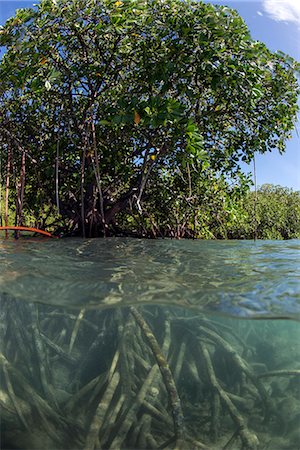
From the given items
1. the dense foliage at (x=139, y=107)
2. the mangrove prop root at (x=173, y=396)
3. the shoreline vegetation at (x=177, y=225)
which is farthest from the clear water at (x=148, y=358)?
the shoreline vegetation at (x=177, y=225)

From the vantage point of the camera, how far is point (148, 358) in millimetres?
3098

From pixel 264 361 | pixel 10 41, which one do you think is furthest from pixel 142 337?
pixel 10 41

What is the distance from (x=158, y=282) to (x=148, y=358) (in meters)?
0.60

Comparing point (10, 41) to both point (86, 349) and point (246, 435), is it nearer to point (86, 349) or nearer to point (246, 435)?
point (86, 349)

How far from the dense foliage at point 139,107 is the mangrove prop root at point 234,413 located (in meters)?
3.50

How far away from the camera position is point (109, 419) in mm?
2584

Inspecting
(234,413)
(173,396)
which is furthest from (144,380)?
(234,413)

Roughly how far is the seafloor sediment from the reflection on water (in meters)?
0.16

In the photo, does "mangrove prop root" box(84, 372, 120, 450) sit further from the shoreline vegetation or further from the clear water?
the shoreline vegetation

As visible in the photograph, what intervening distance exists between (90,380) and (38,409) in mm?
472

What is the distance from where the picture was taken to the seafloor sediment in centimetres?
259

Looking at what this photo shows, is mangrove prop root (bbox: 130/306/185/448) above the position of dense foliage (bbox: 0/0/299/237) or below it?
below

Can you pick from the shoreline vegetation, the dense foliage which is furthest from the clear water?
the shoreline vegetation

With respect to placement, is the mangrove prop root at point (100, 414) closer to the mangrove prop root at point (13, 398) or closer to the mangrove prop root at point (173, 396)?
Answer: the mangrove prop root at point (173, 396)
